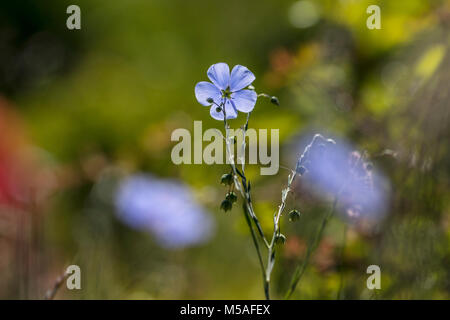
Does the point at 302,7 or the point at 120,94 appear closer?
the point at 302,7

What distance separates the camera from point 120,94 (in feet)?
Answer: 8.72

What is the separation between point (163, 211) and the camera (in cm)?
140

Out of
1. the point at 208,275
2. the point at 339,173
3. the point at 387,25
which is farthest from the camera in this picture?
the point at 208,275

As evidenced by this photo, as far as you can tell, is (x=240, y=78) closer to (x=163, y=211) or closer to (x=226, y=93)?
(x=226, y=93)

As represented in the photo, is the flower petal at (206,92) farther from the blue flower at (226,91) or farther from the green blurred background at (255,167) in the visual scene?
the green blurred background at (255,167)

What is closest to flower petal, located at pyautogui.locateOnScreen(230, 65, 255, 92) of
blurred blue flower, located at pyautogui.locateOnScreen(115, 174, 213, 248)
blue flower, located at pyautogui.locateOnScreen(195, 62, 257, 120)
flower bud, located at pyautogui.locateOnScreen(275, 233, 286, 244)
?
blue flower, located at pyautogui.locateOnScreen(195, 62, 257, 120)

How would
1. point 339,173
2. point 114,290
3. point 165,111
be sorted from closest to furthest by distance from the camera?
point 339,173, point 114,290, point 165,111

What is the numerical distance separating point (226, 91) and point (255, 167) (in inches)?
18.8

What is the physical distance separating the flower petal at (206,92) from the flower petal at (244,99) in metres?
0.02

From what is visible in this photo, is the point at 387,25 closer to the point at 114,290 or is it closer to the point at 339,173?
the point at 339,173

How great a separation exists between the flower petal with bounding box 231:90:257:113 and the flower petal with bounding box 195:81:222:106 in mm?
16

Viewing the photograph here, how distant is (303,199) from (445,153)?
0.25m
